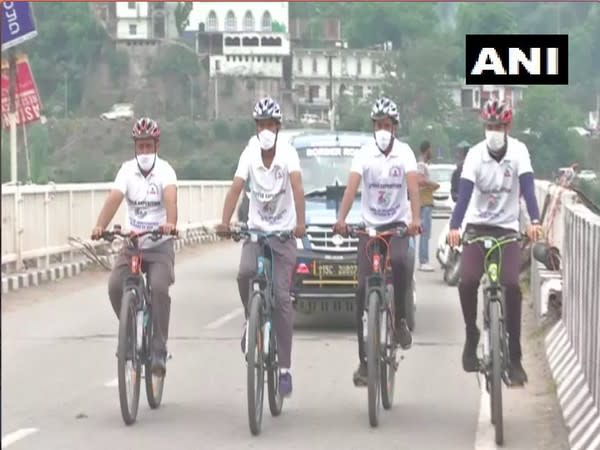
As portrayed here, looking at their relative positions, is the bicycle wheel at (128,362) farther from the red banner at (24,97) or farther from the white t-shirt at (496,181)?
the red banner at (24,97)

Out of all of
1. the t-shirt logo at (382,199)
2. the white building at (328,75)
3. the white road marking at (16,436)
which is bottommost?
the white road marking at (16,436)

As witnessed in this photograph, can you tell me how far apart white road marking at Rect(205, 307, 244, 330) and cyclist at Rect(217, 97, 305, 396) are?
5.76 meters

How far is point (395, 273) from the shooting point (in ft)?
33.5

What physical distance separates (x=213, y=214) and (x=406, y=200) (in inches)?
1014

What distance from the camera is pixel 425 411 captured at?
33.8ft

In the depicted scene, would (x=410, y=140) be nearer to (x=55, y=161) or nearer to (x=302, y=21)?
(x=55, y=161)

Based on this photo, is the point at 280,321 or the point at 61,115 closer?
the point at 280,321

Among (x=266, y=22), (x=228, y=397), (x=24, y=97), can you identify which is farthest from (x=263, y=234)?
(x=266, y=22)

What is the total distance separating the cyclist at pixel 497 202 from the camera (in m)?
9.25

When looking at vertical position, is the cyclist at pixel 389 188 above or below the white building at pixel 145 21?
below

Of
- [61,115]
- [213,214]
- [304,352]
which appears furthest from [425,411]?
[213,214]

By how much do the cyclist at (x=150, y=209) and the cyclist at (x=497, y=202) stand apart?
185 cm

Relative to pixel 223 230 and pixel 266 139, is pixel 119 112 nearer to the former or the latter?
pixel 266 139

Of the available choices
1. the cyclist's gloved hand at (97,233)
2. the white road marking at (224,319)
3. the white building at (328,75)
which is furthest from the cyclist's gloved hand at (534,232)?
the white building at (328,75)
